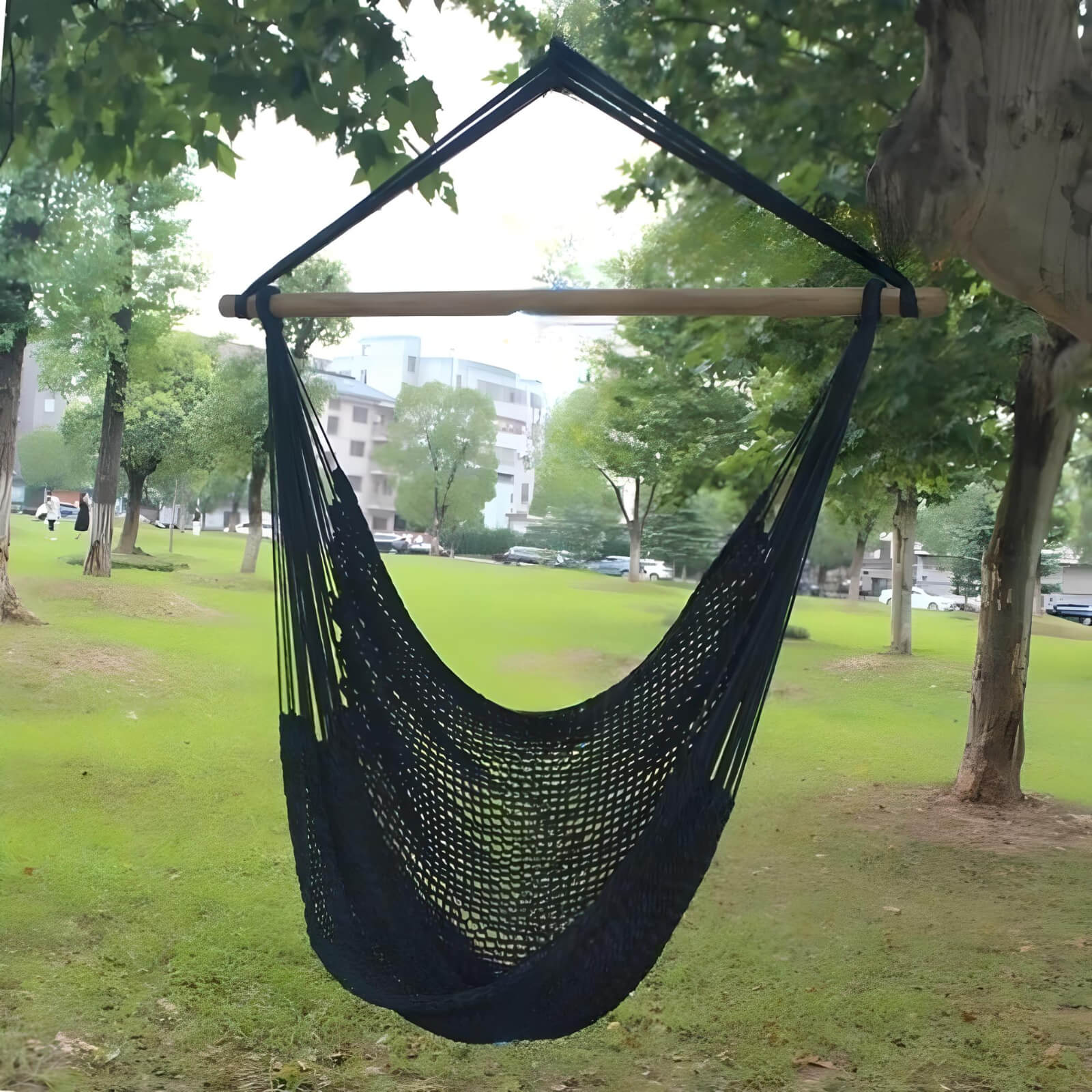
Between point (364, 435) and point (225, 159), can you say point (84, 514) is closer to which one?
point (364, 435)

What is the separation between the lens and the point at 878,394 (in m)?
2.13

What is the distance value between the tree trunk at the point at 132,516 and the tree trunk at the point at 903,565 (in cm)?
157

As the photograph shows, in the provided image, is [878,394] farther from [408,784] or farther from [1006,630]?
[408,784]

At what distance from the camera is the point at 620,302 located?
1.14 m

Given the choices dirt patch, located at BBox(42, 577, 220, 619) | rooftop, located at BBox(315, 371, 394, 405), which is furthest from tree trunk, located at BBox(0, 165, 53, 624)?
rooftop, located at BBox(315, 371, 394, 405)

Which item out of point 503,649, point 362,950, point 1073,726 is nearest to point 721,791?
point 362,950

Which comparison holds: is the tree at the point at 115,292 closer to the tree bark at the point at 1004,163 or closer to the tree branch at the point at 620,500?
the tree branch at the point at 620,500

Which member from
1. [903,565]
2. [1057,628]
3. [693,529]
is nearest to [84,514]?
[693,529]

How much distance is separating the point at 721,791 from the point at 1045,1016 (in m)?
1.04

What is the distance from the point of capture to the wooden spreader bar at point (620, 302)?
113 centimetres

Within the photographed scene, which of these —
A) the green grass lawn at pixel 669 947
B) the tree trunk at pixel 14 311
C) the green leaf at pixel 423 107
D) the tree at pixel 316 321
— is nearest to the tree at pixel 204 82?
the green leaf at pixel 423 107

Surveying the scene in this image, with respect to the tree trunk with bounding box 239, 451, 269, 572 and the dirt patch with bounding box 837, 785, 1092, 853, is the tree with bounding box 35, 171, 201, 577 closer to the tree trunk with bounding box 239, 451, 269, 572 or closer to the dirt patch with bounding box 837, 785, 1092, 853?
the tree trunk with bounding box 239, 451, 269, 572

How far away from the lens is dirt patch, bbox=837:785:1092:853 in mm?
2152

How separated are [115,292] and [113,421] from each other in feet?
0.89
